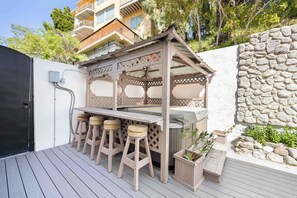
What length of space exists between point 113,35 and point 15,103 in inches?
301

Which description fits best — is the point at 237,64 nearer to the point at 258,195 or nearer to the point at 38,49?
the point at 258,195

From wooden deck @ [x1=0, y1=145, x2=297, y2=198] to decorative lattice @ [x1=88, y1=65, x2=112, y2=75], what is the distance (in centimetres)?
209

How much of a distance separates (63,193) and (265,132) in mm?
4362

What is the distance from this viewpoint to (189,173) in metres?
2.00

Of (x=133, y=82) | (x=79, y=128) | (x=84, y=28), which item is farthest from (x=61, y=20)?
(x=79, y=128)

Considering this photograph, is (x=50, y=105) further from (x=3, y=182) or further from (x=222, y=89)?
(x=222, y=89)

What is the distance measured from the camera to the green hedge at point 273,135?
2.90 metres

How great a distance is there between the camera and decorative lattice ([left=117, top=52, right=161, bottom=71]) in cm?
225

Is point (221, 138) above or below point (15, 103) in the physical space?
below

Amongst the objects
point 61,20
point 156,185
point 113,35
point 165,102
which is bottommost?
point 156,185

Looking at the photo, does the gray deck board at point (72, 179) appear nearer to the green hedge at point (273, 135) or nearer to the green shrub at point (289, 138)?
the green hedge at point (273, 135)

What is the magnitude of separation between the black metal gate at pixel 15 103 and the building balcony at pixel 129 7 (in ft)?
32.0

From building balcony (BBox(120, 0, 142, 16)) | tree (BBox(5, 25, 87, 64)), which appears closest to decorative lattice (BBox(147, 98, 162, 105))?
tree (BBox(5, 25, 87, 64))

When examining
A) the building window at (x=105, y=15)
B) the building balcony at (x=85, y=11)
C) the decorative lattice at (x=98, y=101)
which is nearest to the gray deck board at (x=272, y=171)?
the decorative lattice at (x=98, y=101)
